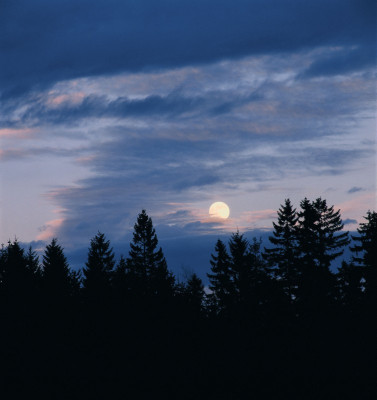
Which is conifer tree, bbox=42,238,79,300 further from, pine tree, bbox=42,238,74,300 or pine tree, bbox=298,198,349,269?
pine tree, bbox=298,198,349,269

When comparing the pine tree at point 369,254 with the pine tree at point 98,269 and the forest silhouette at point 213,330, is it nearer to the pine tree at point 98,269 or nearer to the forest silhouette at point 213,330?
the forest silhouette at point 213,330

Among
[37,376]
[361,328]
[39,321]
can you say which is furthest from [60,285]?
[361,328]

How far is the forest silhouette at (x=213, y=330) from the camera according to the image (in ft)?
107

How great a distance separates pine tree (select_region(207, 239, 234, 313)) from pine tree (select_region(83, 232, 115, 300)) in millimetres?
14484

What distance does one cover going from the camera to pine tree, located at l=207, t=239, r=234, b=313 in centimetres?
6206

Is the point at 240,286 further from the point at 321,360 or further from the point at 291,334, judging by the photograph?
the point at 321,360

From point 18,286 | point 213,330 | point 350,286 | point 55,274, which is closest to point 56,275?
point 55,274

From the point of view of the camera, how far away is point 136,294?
44312mm

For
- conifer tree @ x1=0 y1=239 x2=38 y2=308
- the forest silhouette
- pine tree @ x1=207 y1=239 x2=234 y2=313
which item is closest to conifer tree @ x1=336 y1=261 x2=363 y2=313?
the forest silhouette

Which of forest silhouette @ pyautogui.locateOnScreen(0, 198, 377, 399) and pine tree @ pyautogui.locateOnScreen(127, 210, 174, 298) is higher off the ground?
pine tree @ pyautogui.locateOnScreen(127, 210, 174, 298)

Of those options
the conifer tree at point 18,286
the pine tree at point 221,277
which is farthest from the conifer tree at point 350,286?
the conifer tree at point 18,286

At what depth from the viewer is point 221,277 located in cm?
6406

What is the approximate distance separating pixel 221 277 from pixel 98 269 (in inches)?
743

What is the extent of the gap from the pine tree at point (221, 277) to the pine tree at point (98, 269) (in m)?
14.5
